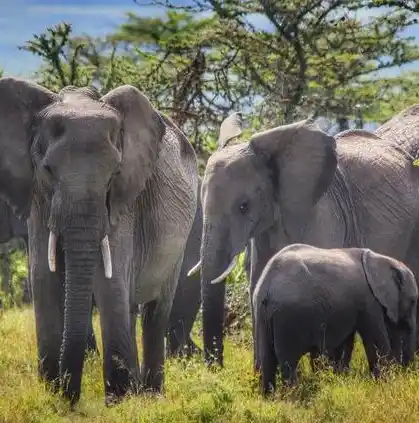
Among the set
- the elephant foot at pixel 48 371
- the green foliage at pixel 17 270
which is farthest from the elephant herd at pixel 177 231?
the green foliage at pixel 17 270

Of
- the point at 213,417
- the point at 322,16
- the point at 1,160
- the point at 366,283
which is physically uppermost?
the point at 322,16

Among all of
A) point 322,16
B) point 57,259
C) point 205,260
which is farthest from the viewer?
point 322,16

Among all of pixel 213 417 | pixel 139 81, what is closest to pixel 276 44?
pixel 139 81

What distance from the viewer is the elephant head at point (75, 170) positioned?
6719 millimetres

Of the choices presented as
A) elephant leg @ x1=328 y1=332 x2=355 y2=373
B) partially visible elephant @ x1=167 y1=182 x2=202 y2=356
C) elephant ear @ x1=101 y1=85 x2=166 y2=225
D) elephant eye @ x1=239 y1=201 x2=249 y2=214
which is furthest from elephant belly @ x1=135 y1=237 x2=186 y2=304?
partially visible elephant @ x1=167 y1=182 x2=202 y2=356

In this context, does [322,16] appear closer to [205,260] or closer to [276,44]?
[276,44]

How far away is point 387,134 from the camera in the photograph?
10.8m

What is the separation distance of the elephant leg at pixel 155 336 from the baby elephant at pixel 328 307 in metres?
1.05

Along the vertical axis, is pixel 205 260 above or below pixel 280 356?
above

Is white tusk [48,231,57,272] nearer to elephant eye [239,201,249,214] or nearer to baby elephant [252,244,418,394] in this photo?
baby elephant [252,244,418,394]

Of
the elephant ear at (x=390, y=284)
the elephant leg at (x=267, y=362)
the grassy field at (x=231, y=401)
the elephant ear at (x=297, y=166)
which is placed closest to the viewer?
the grassy field at (x=231, y=401)

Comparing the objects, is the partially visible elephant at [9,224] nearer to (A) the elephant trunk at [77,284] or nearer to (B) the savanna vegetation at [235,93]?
(B) the savanna vegetation at [235,93]

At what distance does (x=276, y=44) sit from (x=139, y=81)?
226cm

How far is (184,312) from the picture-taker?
10.8 meters
